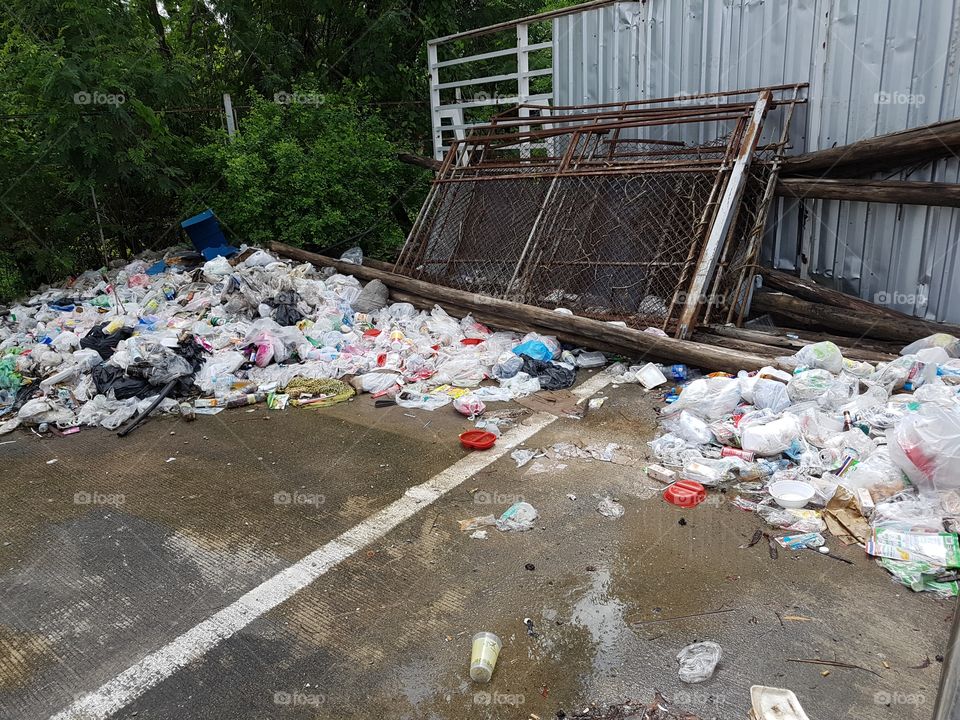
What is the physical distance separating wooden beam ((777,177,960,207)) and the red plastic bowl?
3.47m

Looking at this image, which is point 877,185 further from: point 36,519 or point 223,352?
point 36,519

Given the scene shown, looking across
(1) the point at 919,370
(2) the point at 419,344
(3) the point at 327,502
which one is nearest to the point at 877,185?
(1) the point at 919,370

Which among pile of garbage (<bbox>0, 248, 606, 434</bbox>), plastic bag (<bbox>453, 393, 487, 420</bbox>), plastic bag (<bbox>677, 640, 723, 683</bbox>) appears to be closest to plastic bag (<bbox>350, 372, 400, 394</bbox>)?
pile of garbage (<bbox>0, 248, 606, 434</bbox>)

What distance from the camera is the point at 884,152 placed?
5.25 m

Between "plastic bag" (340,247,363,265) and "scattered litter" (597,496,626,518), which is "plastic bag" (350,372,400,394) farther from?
"plastic bag" (340,247,363,265)

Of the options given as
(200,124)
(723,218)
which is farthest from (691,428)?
(200,124)

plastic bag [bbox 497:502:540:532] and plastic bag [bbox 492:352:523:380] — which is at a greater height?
plastic bag [bbox 492:352:523:380]

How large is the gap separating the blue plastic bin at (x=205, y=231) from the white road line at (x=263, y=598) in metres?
5.92

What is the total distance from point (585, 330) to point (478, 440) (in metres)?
1.74

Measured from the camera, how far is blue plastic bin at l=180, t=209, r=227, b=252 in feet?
28.6

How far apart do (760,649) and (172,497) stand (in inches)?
129

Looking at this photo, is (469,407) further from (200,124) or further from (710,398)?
(200,124)

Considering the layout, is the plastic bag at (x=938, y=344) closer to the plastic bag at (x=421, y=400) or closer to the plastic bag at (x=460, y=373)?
the plastic bag at (x=460, y=373)

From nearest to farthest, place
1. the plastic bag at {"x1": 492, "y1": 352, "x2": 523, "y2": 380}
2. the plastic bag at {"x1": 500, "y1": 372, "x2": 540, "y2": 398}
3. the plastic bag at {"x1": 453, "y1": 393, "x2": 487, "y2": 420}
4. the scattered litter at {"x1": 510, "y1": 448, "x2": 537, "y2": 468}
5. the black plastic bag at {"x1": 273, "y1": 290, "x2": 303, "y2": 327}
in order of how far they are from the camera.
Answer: the scattered litter at {"x1": 510, "y1": 448, "x2": 537, "y2": 468}
the plastic bag at {"x1": 453, "y1": 393, "x2": 487, "y2": 420}
the plastic bag at {"x1": 500, "y1": 372, "x2": 540, "y2": 398}
the plastic bag at {"x1": 492, "y1": 352, "x2": 523, "y2": 380}
the black plastic bag at {"x1": 273, "y1": 290, "x2": 303, "y2": 327}
